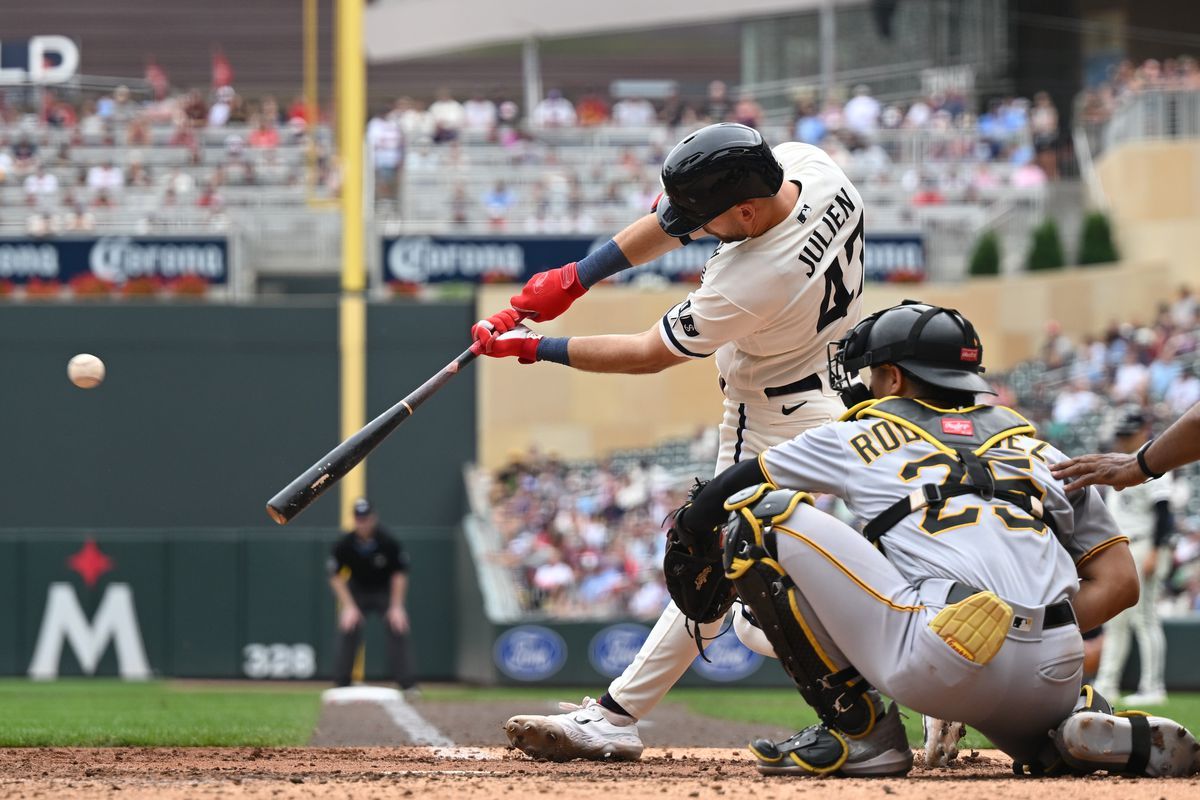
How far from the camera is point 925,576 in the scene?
440cm

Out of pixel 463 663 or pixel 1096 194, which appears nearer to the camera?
pixel 463 663

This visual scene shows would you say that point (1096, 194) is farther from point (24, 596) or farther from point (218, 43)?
point (218, 43)

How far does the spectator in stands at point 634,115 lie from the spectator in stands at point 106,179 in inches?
254

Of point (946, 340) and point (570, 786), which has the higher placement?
point (946, 340)

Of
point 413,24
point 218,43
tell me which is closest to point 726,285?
point 413,24

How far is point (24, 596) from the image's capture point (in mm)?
17219

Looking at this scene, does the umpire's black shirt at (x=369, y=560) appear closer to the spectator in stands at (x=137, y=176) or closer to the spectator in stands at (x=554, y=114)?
the spectator in stands at (x=137, y=176)

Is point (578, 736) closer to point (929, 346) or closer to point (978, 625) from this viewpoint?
point (978, 625)

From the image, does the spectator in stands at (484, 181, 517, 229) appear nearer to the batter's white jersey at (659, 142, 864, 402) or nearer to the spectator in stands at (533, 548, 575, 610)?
the spectator in stands at (533, 548, 575, 610)

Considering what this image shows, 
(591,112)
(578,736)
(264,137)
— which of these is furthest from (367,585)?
(591,112)

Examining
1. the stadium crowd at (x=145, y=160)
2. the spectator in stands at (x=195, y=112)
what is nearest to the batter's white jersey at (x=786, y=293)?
the stadium crowd at (x=145, y=160)

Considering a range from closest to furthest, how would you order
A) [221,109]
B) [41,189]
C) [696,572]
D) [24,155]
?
[696,572] → [41,189] → [24,155] → [221,109]

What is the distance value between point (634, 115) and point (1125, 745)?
19.3 meters

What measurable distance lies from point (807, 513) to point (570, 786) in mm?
912
